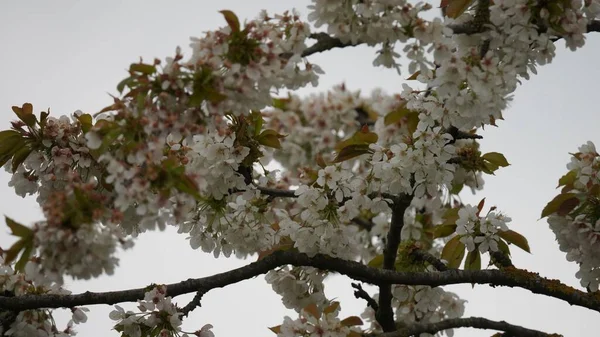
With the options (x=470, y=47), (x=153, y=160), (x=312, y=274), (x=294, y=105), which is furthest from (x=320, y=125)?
(x=153, y=160)

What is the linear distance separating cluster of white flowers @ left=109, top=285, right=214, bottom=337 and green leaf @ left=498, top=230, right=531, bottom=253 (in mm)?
1389

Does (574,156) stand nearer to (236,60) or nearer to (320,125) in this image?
(236,60)

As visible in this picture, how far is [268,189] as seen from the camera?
132 inches

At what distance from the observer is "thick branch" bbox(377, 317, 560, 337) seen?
348 cm

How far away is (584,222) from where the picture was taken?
3111 millimetres

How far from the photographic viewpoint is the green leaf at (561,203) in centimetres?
310

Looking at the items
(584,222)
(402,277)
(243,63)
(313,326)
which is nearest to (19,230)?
(243,63)

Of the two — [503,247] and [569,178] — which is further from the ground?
[569,178]

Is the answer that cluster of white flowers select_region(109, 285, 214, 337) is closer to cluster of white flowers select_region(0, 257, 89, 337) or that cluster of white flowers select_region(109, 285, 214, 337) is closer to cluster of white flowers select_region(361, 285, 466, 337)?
cluster of white flowers select_region(0, 257, 89, 337)

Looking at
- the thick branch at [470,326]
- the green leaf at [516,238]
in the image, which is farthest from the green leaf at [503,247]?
the thick branch at [470,326]

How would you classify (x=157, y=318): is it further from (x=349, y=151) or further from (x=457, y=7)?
(x=457, y=7)

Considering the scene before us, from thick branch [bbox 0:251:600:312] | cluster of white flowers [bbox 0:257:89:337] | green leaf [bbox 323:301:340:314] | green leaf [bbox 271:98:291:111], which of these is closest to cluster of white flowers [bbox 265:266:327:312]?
green leaf [bbox 323:301:340:314]

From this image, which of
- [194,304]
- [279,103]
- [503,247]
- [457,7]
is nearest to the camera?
[457,7]

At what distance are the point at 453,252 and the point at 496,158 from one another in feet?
1.66
